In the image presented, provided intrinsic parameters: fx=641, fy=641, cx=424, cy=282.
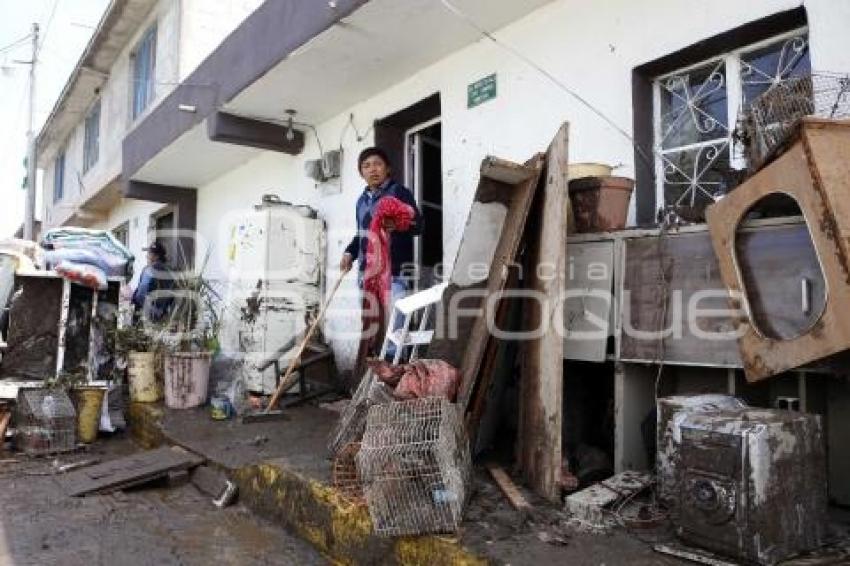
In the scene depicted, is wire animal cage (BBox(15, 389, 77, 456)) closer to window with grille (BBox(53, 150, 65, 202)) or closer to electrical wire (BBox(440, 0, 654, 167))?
electrical wire (BBox(440, 0, 654, 167))

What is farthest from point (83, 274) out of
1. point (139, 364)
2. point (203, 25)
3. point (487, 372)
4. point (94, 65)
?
point (94, 65)

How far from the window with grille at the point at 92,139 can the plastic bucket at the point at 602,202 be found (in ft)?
45.7

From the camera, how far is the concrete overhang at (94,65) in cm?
1148

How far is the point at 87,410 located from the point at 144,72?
8138mm

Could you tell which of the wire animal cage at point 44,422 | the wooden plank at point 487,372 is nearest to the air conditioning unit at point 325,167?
the wire animal cage at point 44,422

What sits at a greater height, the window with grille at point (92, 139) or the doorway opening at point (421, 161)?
the window with grille at point (92, 139)

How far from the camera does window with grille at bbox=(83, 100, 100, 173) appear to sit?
49.2ft

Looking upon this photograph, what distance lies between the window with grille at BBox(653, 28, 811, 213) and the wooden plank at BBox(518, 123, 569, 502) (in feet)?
2.44

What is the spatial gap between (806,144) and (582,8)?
257 centimetres

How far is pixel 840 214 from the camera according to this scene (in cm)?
238

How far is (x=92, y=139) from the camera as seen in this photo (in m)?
15.5

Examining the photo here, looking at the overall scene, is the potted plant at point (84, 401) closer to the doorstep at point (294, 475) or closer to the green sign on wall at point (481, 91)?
the doorstep at point (294, 475)

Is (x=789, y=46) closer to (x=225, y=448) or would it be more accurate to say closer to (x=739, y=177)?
(x=739, y=177)

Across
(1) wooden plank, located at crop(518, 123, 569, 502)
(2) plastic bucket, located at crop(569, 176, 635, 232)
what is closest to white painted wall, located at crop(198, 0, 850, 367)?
(2) plastic bucket, located at crop(569, 176, 635, 232)
